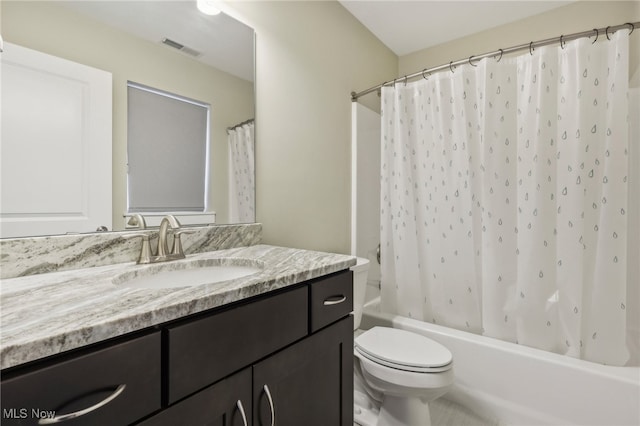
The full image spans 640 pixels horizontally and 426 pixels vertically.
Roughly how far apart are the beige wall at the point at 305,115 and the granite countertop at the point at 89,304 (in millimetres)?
770

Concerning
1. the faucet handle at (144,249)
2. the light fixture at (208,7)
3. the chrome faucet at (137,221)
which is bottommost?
the faucet handle at (144,249)

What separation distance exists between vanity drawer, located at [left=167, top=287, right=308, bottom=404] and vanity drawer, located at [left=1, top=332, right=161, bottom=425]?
1.5 inches

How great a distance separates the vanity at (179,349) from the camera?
1.49 ft

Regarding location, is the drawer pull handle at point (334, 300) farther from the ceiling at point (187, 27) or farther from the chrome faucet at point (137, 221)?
the ceiling at point (187, 27)

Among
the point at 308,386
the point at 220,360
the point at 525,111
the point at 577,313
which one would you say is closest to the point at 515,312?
the point at 577,313

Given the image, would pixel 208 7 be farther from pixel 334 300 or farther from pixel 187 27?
pixel 334 300

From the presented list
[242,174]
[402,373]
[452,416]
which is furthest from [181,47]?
[452,416]

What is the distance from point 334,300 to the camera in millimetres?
1000

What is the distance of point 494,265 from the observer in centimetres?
169

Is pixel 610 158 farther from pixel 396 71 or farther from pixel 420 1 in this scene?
pixel 396 71

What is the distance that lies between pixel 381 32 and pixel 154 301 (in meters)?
2.54

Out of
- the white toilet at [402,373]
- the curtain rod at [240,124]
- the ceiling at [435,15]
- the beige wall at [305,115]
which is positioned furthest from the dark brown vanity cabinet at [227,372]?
the ceiling at [435,15]

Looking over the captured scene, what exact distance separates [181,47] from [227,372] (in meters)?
1.21

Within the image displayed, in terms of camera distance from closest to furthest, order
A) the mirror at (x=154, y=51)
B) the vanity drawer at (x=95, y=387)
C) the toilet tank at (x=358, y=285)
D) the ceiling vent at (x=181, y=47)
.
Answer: the vanity drawer at (x=95, y=387), the mirror at (x=154, y=51), the ceiling vent at (x=181, y=47), the toilet tank at (x=358, y=285)
